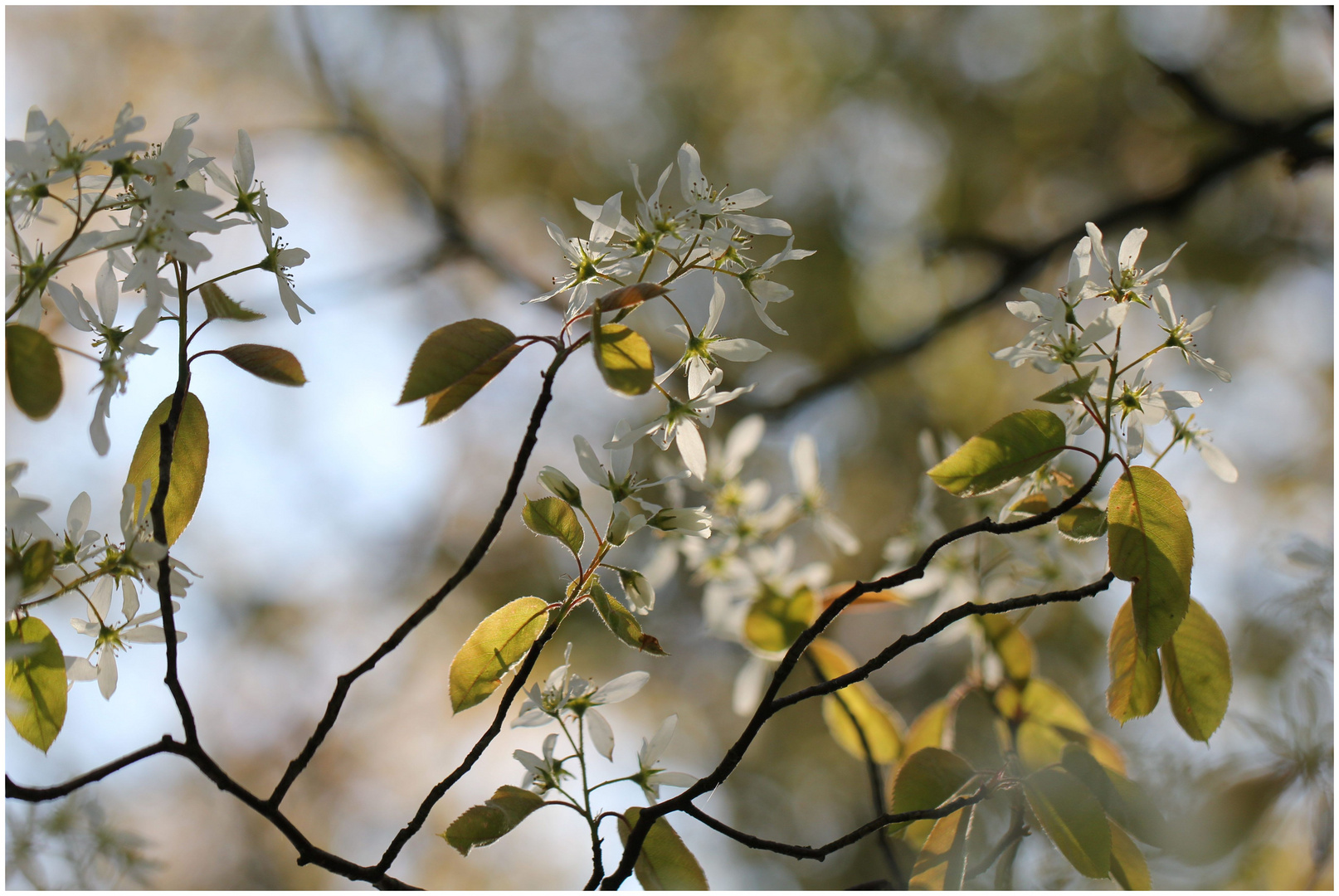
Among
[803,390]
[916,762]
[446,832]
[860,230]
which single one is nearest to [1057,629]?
[803,390]

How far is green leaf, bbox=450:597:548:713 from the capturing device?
1.89 ft

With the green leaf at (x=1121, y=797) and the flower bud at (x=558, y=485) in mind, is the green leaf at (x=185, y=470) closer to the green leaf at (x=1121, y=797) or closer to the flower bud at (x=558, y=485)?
the flower bud at (x=558, y=485)

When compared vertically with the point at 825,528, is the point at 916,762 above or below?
below

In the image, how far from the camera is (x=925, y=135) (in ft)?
9.60

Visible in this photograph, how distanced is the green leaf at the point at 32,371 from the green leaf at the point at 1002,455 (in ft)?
1.73

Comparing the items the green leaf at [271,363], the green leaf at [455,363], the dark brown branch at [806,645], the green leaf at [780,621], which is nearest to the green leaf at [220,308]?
the green leaf at [271,363]

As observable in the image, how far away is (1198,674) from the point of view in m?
0.65

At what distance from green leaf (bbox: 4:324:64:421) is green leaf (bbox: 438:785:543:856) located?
0.34 meters

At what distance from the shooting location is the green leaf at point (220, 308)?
21.0 inches

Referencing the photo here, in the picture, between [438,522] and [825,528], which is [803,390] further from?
[438,522]

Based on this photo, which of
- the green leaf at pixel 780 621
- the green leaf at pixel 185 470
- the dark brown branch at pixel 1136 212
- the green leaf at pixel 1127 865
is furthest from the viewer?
the dark brown branch at pixel 1136 212

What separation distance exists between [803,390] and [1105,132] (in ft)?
5.15

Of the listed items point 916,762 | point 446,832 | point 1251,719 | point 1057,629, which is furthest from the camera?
point 1057,629

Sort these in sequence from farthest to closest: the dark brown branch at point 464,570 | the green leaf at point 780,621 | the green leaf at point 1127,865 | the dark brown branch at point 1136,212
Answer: the dark brown branch at point 1136,212 < the green leaf at point 780,621 < the green leaf at point 1127,865 < the dark brown branch at point 464,570
